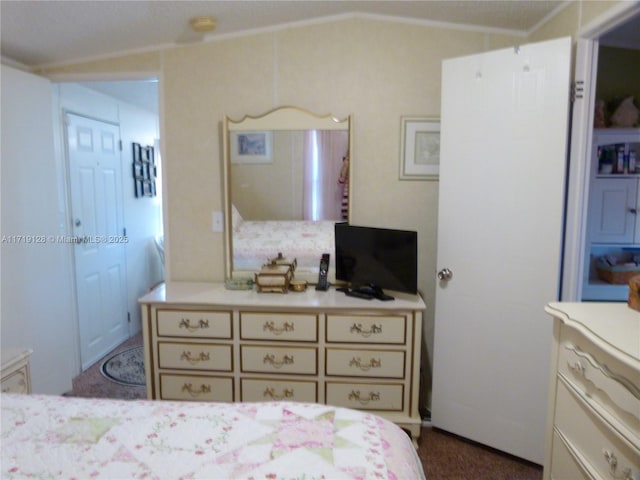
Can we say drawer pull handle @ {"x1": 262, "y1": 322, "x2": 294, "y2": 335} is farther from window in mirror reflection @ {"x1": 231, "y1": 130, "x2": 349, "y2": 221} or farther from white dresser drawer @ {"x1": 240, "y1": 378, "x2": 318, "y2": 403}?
window in mirror reflection @ {"x1": 231, "y1": 130, "x2": 349, "y2": 221}

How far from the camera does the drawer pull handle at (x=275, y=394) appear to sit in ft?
7.68

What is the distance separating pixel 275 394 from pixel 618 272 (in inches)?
92.3

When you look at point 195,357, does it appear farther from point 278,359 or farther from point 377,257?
point 377,257

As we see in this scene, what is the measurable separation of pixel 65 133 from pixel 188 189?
3.61ft

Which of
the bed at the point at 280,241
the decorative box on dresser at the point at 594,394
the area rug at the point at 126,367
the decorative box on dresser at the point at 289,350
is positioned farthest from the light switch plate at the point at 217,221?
the decorative box on dresser at the point at 594,394

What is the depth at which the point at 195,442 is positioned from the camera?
1175 millimetres

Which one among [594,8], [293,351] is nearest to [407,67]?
[594,8]

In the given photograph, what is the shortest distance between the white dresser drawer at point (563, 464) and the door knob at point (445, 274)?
3.10 ft

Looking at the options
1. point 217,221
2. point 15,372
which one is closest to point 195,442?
point 15,372

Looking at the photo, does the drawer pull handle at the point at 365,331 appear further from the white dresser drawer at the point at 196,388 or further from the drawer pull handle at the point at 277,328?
the white dresser drawer at the point at 196,388

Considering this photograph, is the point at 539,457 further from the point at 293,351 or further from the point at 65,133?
the point at 65,133

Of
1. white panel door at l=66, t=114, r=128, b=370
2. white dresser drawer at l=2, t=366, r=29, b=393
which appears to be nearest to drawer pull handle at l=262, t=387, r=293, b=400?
white dresser drawer at l=2, t=366, r=29, b=393

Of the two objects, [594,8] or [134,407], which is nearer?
[134,407]

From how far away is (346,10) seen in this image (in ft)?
8.13
